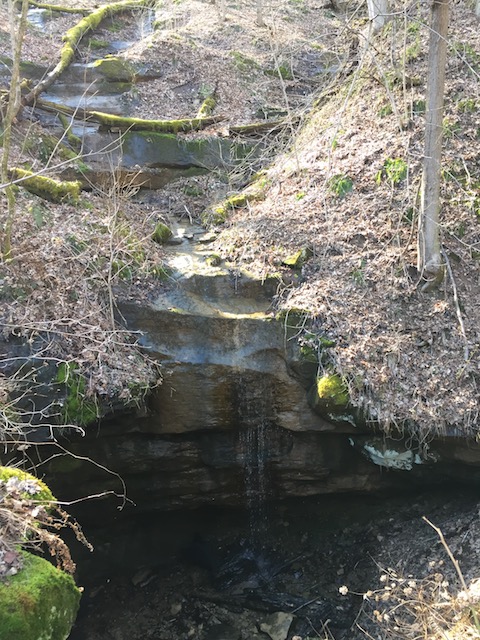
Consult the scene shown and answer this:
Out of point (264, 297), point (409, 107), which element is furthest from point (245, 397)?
point (409, 107)

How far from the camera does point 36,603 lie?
138 inches

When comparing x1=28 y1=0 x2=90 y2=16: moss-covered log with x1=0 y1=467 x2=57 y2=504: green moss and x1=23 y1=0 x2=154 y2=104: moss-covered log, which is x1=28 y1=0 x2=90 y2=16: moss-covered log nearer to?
x1=23 y1=0 x2=154 y2=104: moss-covered log

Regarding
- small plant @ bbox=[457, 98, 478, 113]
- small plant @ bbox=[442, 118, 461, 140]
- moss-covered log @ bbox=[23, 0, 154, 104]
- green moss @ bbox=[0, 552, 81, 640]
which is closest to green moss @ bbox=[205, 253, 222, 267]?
small plant @ bbox=[442, 118, 461, 140]

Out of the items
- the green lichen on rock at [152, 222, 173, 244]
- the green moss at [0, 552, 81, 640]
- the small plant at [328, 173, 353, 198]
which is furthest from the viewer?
the green lichen on rock at [152, 222, 173, 244]

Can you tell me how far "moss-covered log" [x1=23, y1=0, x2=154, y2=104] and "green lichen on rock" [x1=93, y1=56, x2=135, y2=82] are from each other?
0.80 meters

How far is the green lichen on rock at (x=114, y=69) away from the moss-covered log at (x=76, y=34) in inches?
31.5

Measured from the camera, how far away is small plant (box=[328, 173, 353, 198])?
8.49m

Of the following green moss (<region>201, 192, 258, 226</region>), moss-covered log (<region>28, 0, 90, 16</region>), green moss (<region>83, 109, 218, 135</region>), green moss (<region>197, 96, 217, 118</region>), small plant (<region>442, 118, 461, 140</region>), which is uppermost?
moss-covered log (<region>28, 0, 90, 16</region>)

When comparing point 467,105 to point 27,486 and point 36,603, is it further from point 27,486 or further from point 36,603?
point 36,603

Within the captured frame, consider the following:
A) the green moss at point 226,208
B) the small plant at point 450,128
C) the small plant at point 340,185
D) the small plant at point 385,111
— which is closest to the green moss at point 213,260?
the green moss at point 226,208

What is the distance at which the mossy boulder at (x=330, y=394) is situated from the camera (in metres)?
6.54

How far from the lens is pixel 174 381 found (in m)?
7.05

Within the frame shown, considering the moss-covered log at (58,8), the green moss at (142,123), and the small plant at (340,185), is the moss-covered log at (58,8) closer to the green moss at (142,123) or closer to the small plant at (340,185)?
the green moss at (142,123)

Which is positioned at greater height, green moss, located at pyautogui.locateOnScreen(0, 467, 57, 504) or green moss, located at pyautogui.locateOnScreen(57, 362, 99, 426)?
green moss, located at pyautogui.locateOnScreen(0, 467, 57, 504)
